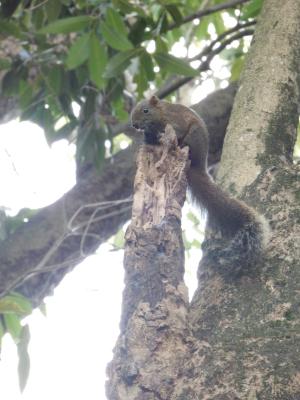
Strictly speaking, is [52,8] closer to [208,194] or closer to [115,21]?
[115,21]

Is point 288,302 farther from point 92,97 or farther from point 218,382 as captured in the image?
point 92,97

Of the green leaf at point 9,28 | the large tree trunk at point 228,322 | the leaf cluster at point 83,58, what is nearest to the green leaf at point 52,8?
the leaf cluster at point 83,58

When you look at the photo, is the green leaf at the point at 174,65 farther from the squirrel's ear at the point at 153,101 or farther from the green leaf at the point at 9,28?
the green leaf at the point at 9,28

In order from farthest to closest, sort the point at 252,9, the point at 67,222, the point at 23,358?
the point at 252,9, the point at 67,222, the point at 23,358

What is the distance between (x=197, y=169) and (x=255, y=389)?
1.38 m

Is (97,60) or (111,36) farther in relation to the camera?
(97,60)

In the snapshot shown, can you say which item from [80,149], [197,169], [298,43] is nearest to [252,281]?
[197,169]

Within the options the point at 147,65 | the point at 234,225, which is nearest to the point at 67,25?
the point at 147,65

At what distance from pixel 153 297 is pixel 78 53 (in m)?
1.67

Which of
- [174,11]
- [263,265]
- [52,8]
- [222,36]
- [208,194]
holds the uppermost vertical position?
[222,36]

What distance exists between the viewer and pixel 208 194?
2.53 m

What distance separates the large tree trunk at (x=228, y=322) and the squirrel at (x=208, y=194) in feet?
0.16

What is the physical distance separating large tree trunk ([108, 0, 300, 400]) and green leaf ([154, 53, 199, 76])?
0.93 m

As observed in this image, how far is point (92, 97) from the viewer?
394 centimetres
